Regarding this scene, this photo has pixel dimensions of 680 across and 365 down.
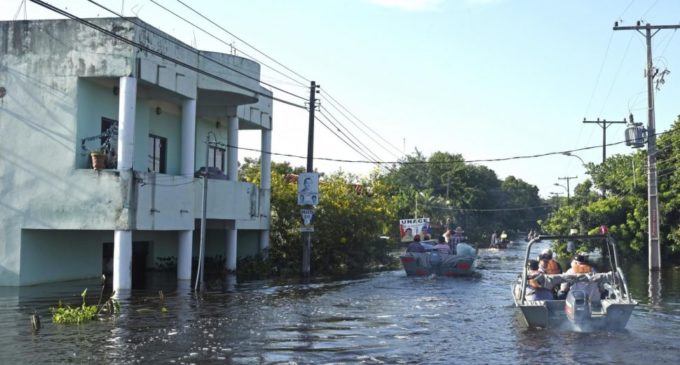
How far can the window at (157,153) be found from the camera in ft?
84.8

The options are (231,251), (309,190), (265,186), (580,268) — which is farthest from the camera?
(265,186)

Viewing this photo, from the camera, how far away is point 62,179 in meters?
20.2

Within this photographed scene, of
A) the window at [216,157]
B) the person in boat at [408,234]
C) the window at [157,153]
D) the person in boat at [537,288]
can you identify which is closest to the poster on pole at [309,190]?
the window at [216,157]

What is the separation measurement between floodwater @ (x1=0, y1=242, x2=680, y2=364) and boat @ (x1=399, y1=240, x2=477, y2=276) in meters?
6.07

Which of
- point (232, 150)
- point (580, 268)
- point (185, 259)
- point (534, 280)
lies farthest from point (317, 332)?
point (232, 150)

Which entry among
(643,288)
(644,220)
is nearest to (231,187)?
(643,288)

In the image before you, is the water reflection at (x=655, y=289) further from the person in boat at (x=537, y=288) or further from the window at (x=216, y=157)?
the window at (x=216, y=157)

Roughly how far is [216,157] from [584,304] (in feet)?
67.4

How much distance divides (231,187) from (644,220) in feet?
77.7

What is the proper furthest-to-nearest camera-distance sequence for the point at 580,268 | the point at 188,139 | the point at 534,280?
1. the point at 188,139
2. the point at 580,268
3. the point at 534,280

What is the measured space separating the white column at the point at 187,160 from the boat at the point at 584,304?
Answer: 11.7 meters

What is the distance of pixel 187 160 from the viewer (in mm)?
22797

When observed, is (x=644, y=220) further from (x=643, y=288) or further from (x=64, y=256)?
(x=64, y=256)

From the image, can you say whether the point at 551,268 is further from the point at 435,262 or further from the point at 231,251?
the point at 231,251
